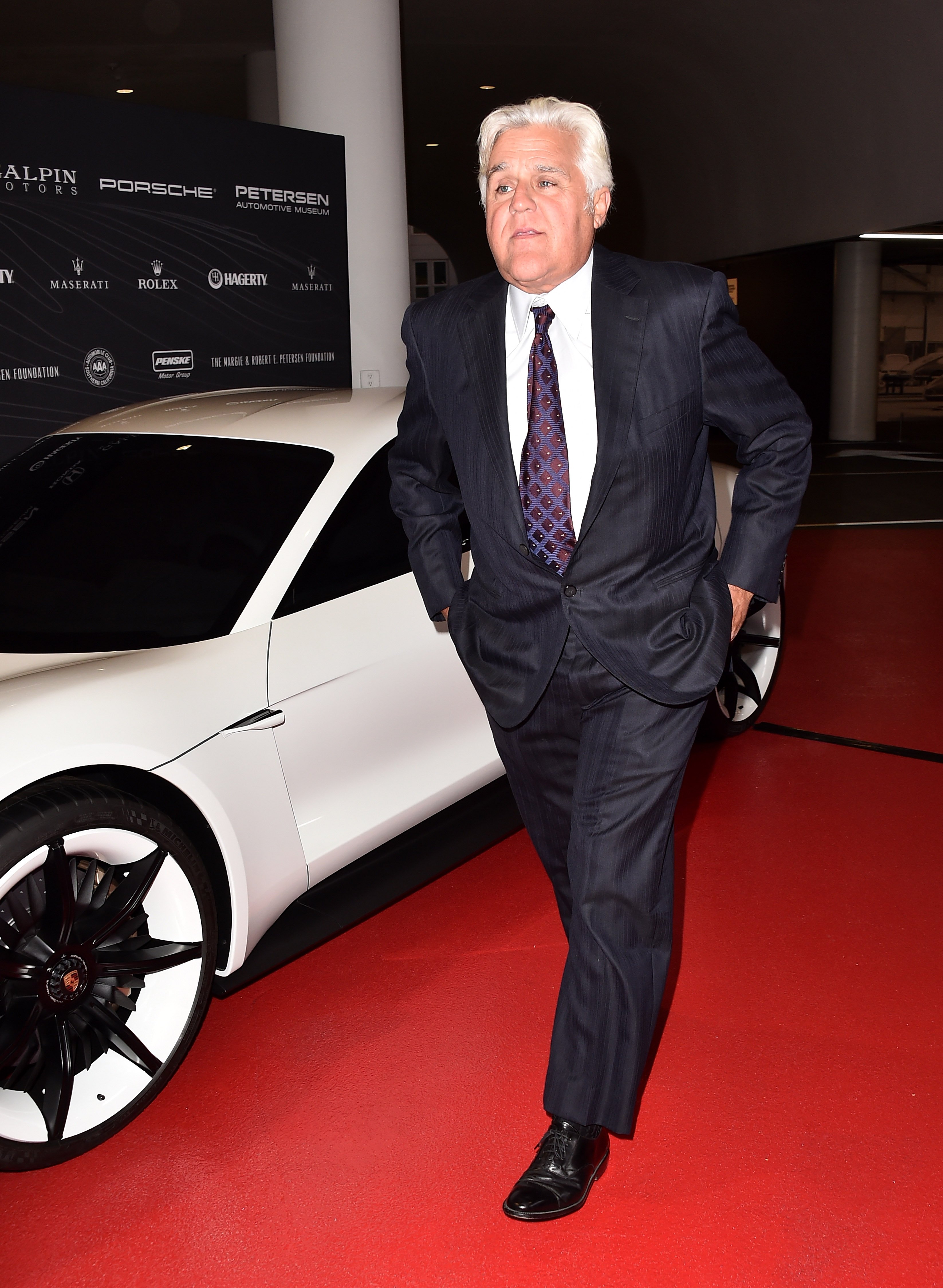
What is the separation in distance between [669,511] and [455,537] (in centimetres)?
53

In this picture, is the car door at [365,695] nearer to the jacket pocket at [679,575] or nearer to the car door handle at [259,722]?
the car door handle at [259,722]

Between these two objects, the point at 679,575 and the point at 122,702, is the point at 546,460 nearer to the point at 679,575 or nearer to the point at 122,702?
the point at 679,575

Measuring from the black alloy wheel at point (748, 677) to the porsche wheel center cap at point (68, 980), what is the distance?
2563 millimetres

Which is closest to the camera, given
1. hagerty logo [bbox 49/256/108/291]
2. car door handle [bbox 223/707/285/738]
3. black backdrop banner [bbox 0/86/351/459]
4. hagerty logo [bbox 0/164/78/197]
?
car door handle [bbox 223/707/285/738]

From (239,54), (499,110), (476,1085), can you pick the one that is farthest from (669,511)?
(239,54)

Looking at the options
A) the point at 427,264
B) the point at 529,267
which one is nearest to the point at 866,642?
the point at 529,267

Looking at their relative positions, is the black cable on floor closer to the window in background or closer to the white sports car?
the white sports car

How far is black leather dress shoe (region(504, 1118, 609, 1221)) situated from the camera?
2.05 meters

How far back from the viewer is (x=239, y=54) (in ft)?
43.5

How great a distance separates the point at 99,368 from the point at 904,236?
12671 millimetres

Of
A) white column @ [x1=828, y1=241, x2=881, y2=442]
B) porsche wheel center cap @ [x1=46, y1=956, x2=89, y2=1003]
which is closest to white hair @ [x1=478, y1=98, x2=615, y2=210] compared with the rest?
porsche wheel center cap @ [x1=46, y1=956, x2=89, y2=1003]

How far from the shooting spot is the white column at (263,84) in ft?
42.8

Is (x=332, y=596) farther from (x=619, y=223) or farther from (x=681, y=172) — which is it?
(x=619, y=223)

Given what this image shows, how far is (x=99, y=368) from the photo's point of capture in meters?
5.49
